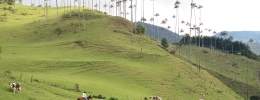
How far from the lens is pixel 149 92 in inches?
2530

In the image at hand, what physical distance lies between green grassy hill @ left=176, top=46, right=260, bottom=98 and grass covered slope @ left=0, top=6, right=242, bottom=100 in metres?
34.8

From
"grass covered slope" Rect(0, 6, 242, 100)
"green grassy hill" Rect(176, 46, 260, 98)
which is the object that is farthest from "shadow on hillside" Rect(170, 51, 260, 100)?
"grass covered slope" Rect(0, 6, 242, 100)

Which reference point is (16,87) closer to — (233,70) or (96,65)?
(96,65)

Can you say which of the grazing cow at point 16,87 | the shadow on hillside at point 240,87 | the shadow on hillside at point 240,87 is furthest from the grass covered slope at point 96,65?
the shadow on hillside at point 240,87

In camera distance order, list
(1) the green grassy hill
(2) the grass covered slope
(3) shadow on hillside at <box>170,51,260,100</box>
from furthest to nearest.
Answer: (1) the green grassy hill
(3) shadow on hillside at <box>170,51,260,100</box>
(2) the grass covered slope

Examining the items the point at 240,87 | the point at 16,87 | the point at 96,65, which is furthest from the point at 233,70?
the point at 16,87

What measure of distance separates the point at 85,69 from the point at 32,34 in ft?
165

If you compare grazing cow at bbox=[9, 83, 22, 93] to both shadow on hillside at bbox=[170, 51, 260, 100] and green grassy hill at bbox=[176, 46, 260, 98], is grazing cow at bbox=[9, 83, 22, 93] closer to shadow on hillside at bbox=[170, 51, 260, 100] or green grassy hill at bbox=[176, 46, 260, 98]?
shadow on hillside at bbox=[170, 51, 260, 100]

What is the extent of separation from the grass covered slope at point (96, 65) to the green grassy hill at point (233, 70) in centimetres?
3478

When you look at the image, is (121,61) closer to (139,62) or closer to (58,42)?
(139,62)

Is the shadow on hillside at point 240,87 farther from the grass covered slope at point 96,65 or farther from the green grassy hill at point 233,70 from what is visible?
the grass covered slope at point 96,65

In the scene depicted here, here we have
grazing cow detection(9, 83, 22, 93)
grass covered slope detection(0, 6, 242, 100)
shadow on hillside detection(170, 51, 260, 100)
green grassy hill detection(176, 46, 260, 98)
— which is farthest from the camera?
green grassy hill detection(176, 46, 260, 98)

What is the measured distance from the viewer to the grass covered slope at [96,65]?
56397 mm

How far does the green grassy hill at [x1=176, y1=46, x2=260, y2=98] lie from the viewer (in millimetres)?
125500
